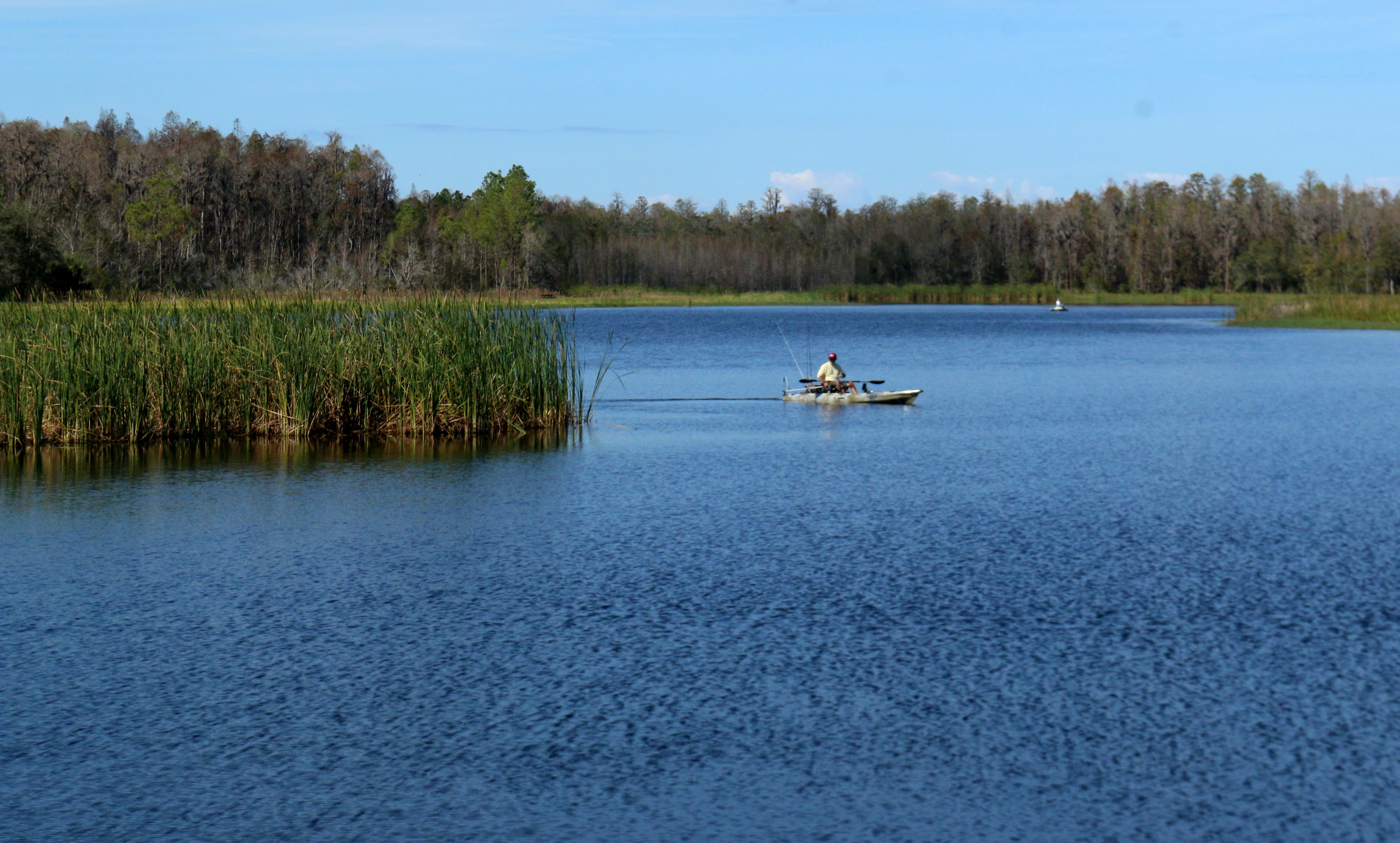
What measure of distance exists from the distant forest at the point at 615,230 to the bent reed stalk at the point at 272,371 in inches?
1918

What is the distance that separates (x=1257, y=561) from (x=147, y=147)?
115522 mm

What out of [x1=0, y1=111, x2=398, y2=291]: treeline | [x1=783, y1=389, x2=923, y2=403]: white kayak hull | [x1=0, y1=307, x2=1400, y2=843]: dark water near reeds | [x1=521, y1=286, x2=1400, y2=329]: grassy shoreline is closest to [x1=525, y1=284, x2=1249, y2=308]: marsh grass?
[x1=521, y1=286, x2=1400, y2=329]: grassy shoreline

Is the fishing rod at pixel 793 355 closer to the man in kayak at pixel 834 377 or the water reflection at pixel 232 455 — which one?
the man in kayak at pixel 834 377

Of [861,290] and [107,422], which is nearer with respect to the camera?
[107,422]

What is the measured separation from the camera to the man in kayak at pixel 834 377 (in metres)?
26.2

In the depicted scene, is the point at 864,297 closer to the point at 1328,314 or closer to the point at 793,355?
Result: the point at 1328,314

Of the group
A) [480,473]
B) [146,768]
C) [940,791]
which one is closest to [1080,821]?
[940,791]

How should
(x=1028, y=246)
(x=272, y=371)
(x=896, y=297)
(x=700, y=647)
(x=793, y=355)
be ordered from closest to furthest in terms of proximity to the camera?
(x=700, y=647) → (x=272, y=371) → (x=793, y=355) → (x=896, y=297) → (x=1028, y=246)

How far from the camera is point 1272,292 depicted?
379ft

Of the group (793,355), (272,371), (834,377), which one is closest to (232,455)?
(272,371)

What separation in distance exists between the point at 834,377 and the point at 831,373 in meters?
0.15

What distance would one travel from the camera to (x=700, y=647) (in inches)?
322

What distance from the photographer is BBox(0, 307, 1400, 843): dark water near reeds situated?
225 inches

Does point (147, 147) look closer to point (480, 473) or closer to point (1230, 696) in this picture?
point (480, 473)
